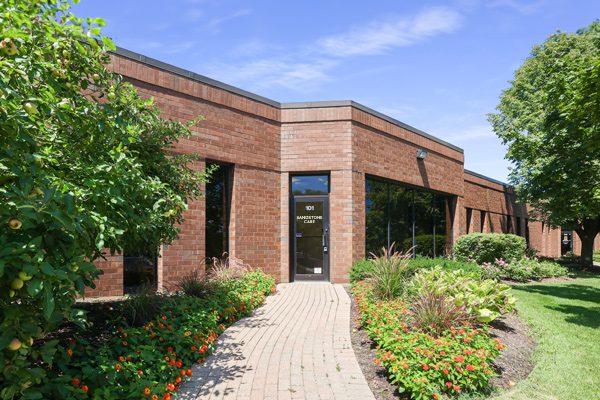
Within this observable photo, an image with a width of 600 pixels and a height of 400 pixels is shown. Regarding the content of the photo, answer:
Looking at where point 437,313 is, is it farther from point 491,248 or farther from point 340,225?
point 491,248

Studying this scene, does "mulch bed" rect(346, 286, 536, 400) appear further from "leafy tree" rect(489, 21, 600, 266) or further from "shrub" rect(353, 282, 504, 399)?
"leafy tree" rect(489, 21, 600, 266)

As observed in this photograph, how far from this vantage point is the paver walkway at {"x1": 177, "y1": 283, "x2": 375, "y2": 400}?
432 cm

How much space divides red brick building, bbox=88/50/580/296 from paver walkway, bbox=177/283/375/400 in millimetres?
2763

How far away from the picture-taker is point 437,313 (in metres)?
5.44

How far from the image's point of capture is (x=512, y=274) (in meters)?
14.5

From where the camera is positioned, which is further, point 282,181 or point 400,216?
point 400,216

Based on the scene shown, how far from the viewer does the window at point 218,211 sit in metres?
10.3

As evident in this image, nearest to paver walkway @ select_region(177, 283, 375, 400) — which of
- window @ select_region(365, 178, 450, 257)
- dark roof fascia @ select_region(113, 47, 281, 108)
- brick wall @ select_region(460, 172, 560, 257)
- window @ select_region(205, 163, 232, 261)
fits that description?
window @ select_region(205, 163, 232, 261)

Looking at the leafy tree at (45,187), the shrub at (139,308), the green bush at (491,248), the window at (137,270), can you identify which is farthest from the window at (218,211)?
the green bush at (491,248)

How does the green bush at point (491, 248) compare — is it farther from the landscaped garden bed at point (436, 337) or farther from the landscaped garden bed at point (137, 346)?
the landscaped garden bed at point (137, 346)

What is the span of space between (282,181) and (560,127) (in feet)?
23.0

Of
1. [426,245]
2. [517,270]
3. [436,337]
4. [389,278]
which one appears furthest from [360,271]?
[517,270]

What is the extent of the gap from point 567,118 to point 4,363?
1008cm

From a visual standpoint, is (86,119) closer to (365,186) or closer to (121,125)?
(121,125)
